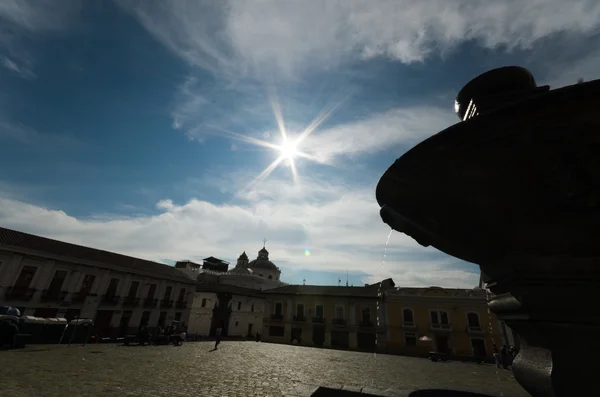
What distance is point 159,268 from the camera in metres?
33.1

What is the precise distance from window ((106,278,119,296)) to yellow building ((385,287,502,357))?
1063 inches

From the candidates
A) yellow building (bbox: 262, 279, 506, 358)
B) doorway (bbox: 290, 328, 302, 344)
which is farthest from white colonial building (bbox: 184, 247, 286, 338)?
doorway (bbox: 290, 328, 302, 344)

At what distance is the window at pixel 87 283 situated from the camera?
23.9m

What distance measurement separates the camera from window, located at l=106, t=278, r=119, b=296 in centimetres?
2566

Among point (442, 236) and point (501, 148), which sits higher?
point (501, 148)

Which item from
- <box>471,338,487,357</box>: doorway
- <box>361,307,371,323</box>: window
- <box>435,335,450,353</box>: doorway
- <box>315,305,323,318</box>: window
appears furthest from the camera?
<box>315,305,323,318</box>: window

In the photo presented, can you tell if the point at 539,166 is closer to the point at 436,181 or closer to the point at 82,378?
the point at 436,181

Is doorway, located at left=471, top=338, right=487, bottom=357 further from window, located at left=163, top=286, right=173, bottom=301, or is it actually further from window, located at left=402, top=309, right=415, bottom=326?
window, located at left=163, top=286, right=173, bottom=301

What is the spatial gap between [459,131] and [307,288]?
36737 millimetres

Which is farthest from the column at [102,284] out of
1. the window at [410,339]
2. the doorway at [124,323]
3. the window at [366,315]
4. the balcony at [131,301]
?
the window at [410,339]

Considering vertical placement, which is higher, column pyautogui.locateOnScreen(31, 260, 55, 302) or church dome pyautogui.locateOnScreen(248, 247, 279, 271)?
church dome pyautogui.locateOnScreen(248, 247, 279, 271)

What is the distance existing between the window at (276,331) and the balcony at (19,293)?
22911 mm

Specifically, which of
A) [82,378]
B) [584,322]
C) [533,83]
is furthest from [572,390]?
[82,378]

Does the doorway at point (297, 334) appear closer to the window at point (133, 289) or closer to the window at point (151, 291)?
the window at point (151, 291)
